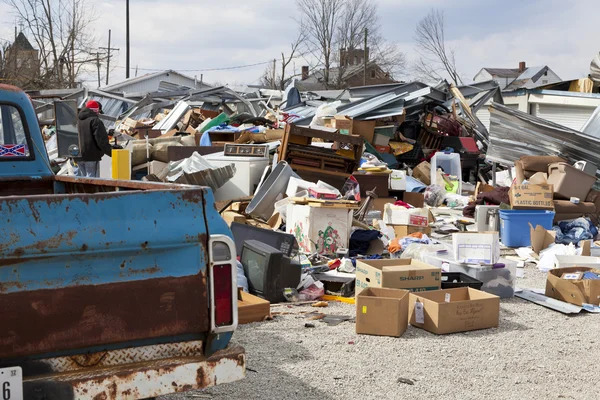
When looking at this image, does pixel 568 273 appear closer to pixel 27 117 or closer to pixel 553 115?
pixel 27 117

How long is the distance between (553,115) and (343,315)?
54.2 ft

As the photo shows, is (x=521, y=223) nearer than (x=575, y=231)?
Yes

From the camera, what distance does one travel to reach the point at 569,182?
10.8 metres

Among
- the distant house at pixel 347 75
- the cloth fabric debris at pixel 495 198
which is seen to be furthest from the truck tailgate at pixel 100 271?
the distant house at pixel 347 75

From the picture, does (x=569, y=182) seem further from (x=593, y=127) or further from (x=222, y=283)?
(x=222, y=283)

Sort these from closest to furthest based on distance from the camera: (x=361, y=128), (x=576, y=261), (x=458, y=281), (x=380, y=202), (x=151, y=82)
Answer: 1. (x=458, y=281)
2. (x=576, y=261)
3. (x=380, y=202)
4. (x=361, y=128)
5. (x=151, y=82)

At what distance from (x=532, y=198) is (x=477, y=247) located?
3236 millimetres

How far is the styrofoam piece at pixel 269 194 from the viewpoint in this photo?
31.8 ft

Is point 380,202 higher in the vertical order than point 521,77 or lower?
lower

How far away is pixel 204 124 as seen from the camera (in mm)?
17469

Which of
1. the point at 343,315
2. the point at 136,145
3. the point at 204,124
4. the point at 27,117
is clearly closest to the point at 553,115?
the point at 204,124

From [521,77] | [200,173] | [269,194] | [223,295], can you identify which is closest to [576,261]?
[269,194]

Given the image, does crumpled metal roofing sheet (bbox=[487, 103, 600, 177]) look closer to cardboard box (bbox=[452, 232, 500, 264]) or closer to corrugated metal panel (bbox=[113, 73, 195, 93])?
cardboard box (bbox=[452, 232, 500, 264])

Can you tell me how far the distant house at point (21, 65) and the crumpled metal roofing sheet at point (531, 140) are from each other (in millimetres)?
21365
